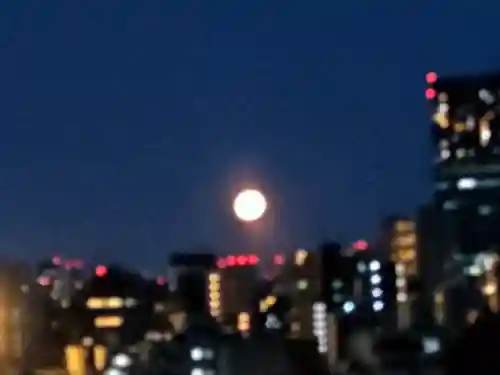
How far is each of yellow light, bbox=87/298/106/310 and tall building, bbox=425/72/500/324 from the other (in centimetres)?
1151

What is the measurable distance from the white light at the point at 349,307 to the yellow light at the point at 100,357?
5.87m

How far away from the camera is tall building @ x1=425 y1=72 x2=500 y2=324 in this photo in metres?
33.7

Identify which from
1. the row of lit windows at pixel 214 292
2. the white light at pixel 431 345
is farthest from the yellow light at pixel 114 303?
the white light at pixel 431 345

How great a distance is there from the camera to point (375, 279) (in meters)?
31.3

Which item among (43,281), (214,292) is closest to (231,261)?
(214,292)

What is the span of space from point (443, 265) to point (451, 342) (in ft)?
58.0

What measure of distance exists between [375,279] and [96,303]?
35.1ft

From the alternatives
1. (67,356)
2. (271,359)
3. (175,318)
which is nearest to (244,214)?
(271,359)

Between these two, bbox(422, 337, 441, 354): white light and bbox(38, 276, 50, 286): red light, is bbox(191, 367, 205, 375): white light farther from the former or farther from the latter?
bbox(38, 276, 50, 286): red light

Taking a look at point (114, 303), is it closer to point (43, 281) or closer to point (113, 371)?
point (43, 281)

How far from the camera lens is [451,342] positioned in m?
15.3

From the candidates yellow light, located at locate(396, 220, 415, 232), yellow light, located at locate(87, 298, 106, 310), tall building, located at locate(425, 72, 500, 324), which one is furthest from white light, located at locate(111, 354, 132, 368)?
yellow light, located at locate(396, 220, 415, 232)

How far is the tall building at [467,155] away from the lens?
33.7m

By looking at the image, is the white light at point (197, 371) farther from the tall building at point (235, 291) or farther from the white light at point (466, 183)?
the white light at point (466, 183)
